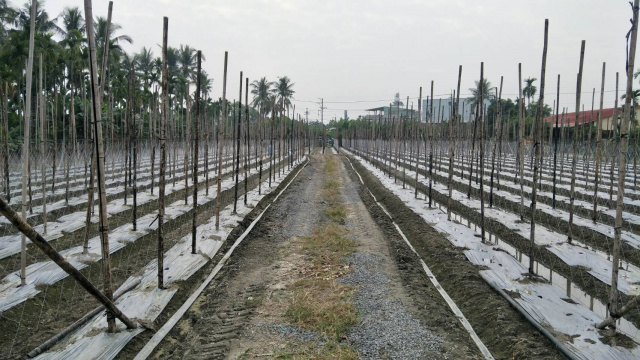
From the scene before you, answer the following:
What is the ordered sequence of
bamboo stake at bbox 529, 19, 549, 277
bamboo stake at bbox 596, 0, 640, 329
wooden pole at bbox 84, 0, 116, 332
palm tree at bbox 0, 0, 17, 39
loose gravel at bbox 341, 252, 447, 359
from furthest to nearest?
palm tree at bbox 0, 0, 17, 39 < bamboo stake at bbox 529, 19, 549, 277 < loose gravel at bbox 341, 252, 447, 359 < bamboo stake at bbox 596, 0, 640, 329 < wooden pole at bbox 84, 0, 116, 332

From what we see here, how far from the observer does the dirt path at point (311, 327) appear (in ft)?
14.6

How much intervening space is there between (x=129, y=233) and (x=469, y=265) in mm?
6338

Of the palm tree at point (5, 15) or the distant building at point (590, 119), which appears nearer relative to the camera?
the distant building at point (590, 119)

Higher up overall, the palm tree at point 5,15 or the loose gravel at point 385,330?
the palm tree at point 5,15

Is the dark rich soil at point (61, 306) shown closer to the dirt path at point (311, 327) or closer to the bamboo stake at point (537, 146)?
the dirt path at point (311, 327)

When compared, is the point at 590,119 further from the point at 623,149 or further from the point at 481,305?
the point at 623,149

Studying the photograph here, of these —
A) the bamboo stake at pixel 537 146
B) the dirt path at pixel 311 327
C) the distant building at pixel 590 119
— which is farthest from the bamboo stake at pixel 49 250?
the distant building at pixel 590 119

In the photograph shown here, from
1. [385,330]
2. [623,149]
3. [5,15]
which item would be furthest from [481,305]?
[5,15]

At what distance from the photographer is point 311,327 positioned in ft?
16.1

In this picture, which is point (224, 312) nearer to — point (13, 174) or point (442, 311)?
point (442, 311)

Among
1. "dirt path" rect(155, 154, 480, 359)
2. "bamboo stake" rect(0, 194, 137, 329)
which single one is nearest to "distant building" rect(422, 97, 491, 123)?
"dirt path" rect(155, 154, 480, 359)

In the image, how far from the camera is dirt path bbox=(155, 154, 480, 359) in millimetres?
4457

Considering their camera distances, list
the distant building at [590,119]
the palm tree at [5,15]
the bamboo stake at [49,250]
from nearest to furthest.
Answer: the bamboo stake at [49,250] → the distant building at [590,119] → the palm tree at [5,15]

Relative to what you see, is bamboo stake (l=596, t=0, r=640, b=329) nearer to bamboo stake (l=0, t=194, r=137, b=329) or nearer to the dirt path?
the dirt path
